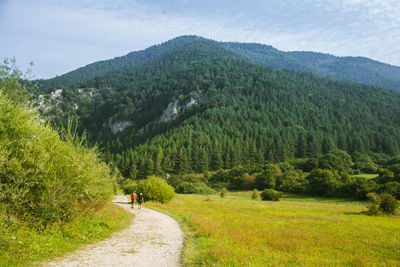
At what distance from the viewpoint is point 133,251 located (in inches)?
482

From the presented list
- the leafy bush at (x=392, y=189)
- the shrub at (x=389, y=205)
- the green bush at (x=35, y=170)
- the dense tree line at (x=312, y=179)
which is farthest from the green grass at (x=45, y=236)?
the dense tree line at (x=312, y=179)

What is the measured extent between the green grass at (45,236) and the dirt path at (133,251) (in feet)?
2.51

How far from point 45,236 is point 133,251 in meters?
4.25

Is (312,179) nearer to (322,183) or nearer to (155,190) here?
(322,183)

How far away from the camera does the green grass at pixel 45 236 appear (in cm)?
963

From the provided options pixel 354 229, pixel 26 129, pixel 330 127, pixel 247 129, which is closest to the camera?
pixel 26 129

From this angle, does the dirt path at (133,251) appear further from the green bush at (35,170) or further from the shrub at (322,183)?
the shrub at (322,183)

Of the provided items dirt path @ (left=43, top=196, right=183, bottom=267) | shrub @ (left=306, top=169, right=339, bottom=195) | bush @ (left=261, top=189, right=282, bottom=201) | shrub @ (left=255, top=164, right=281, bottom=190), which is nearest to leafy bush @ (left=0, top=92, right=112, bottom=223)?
dirt path @ (left=43, top=196, right=183, bottom=267)

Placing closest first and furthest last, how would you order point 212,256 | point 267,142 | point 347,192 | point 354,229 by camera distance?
point 212,256 → point 354,229 → point 347,192 → point 267,142

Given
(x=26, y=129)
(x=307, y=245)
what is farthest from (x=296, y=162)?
(x=26, y=129)

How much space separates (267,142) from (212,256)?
5889 inches

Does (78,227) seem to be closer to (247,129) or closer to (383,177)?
(383,177)

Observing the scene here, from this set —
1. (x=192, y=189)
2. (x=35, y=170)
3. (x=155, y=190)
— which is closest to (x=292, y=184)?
(x=192, y=189)

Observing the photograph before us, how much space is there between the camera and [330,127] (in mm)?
182875
